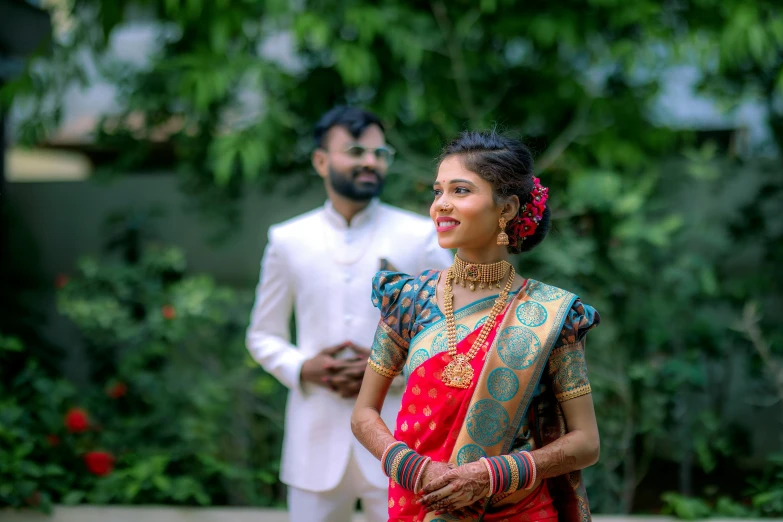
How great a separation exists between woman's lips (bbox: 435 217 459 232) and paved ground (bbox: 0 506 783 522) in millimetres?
2591

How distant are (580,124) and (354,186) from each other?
2614 millimetres

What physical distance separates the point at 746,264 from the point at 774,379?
79 cm

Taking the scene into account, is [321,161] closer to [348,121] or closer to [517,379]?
[348,121]

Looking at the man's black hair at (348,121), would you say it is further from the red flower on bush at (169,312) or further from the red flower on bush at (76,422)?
the red flower on bush at (76,422)

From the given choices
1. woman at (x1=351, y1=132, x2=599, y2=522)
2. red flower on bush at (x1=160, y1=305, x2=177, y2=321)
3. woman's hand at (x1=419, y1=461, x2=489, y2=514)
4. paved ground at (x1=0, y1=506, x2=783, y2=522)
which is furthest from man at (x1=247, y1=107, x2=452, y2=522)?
red flower on bush at (x1=160, y1=305, x2=177, y2=321)

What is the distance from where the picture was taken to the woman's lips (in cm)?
194

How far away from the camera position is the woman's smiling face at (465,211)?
193cm

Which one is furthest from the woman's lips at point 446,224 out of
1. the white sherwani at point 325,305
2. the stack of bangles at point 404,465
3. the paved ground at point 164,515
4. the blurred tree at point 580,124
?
the blurred tree at point 580,124

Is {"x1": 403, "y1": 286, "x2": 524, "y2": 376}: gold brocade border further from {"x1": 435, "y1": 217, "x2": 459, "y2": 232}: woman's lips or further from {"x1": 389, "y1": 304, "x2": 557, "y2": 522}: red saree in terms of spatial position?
{"x1": 435, "y1": 217, "x2": 459, "y2": 232}: woman's lips

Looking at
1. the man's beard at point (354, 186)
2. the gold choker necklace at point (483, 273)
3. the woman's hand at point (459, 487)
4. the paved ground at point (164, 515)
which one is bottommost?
the paved ground at point (164, 515)

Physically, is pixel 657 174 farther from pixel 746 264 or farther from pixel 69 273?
pixel 69 273

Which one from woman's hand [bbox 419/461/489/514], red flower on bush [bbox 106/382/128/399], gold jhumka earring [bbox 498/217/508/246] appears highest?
gold jhumka earring [bbox 498/217/508/246]

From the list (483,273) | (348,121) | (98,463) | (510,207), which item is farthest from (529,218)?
(98,463)

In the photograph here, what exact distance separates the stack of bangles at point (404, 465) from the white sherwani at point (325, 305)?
2.68 ft
